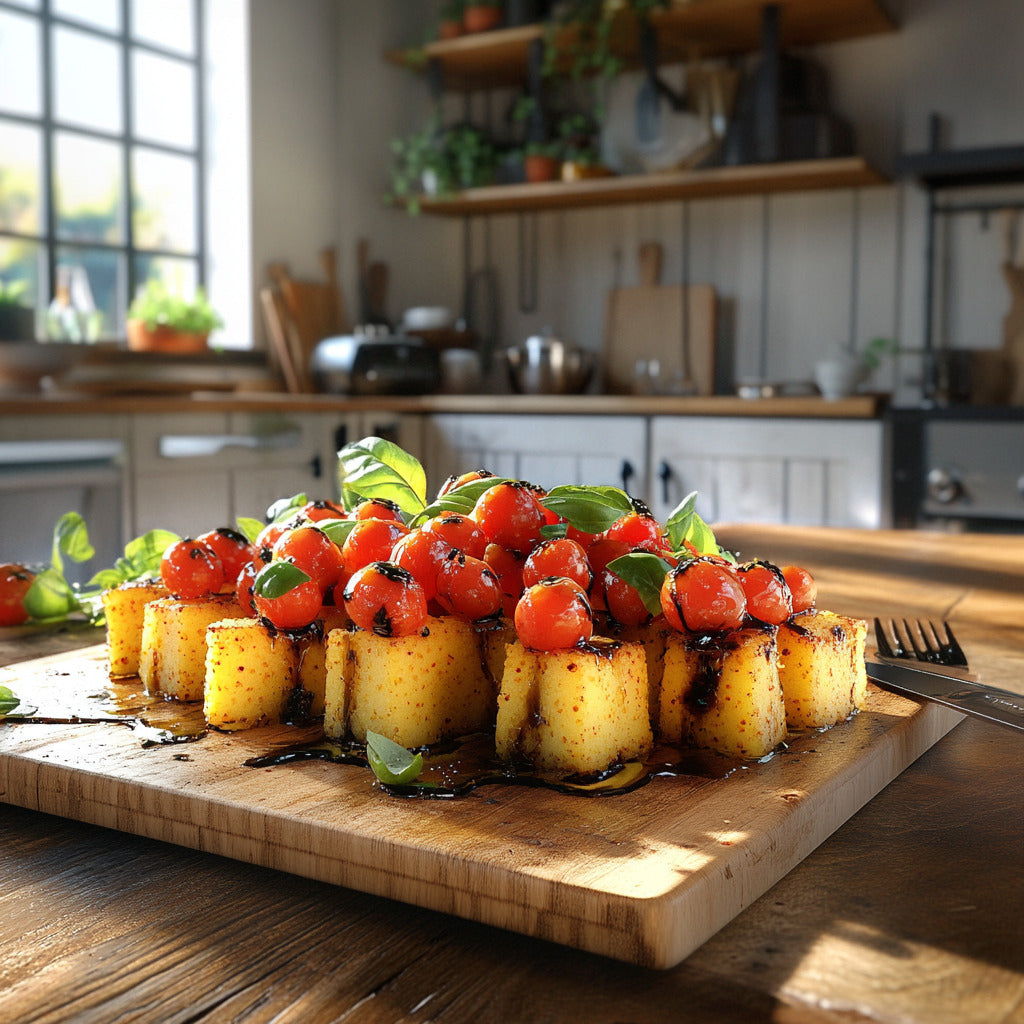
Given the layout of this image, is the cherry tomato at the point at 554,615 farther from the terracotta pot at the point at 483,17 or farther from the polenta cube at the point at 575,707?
the terracotta pot at the point at 483,17

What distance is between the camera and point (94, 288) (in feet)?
12.6

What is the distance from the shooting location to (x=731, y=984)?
15.8 inches

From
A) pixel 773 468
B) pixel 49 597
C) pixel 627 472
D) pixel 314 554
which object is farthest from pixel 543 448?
pixel 314 554

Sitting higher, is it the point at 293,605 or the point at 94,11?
the point at 94,11

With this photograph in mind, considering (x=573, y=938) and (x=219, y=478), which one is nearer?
(x=573, y=938)

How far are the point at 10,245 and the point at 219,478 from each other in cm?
116

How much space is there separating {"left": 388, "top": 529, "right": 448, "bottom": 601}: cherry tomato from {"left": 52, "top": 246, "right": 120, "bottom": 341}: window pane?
10.1 ft

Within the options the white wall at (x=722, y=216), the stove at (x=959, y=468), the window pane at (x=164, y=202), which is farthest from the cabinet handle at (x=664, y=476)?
the window pane at (x=164, y=202)

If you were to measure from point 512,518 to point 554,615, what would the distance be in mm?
124

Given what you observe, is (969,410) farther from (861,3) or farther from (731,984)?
(731,984)

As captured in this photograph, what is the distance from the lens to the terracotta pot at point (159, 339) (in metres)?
3.80

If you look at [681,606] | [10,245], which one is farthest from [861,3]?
[681,606]

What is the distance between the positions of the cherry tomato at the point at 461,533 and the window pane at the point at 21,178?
335 centimetres

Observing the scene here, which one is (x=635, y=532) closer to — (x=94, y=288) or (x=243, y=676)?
(x=243, y=676)
